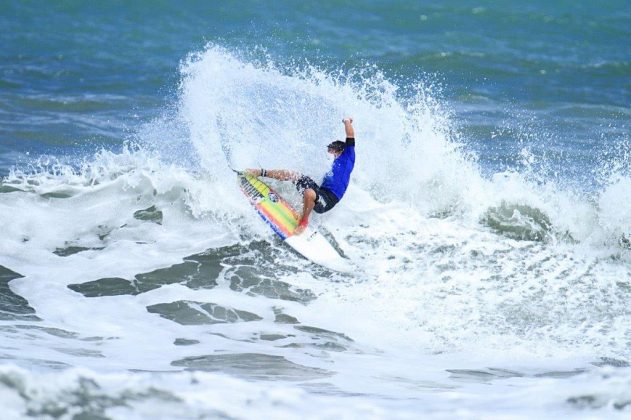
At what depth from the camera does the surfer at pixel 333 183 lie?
33.3 feet

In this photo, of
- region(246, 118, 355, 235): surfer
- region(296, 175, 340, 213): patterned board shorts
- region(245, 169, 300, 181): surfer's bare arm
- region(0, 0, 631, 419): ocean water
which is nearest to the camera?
→ region(0, 0, 631, 419): ocean water

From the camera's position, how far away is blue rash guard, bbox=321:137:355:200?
1016 centimetres

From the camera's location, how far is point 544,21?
88.1 feet

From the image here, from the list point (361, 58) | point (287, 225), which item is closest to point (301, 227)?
point (287, 225)

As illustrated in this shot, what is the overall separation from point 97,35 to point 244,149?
1363 cm

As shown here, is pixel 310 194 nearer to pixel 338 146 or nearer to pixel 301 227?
pixel 301 227

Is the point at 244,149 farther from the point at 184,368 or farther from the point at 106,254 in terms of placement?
the point at 184,368

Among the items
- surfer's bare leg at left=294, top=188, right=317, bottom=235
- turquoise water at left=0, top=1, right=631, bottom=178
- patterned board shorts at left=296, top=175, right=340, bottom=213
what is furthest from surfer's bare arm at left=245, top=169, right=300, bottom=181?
turquoise water at left=0, top=1, right=631, bottom=178

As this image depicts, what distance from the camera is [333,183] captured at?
1026 cm

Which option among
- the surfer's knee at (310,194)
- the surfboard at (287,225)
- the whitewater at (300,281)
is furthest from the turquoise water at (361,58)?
the surfer's knee at (310,194)

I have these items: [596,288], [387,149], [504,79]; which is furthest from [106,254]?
[504,79]

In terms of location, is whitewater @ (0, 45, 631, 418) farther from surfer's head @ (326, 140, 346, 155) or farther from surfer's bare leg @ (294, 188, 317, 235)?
surfer's head @ (326, 140, 346, 155)

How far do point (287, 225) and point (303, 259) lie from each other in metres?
0.59

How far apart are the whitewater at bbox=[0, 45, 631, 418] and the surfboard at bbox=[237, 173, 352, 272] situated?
161 millimetres
